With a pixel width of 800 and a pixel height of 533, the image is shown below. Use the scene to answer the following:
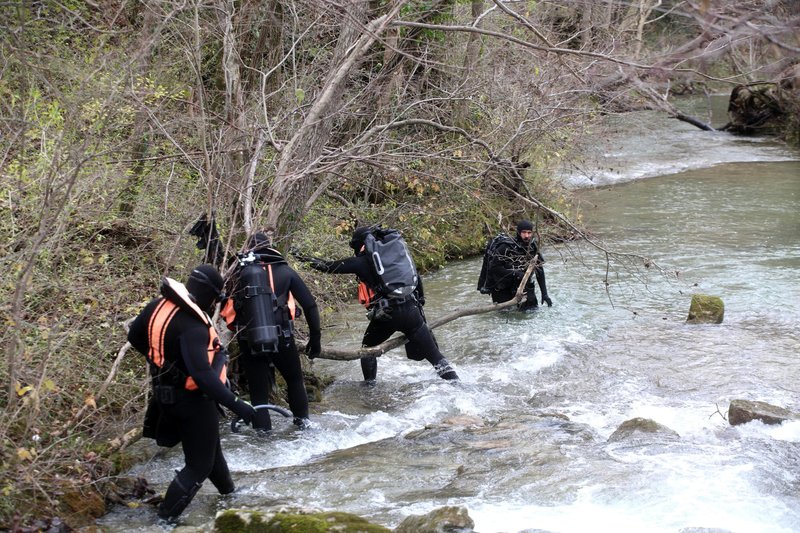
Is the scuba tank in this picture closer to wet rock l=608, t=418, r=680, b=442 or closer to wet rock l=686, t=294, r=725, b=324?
wet rock l=608, t=418, r=680, b=442

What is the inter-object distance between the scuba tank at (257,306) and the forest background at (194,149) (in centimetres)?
40

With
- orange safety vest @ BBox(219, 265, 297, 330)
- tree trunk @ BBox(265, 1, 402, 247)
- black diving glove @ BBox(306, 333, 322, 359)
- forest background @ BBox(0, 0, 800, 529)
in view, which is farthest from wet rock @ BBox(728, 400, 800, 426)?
tree trunk @ BBox(265, 1, 402, 247)

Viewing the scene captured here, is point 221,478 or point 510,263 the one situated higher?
point 510,263

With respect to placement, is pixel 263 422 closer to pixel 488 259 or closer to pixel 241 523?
pixel 241 523

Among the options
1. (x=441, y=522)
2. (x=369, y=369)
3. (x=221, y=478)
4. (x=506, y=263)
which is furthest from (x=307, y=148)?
(x=441, y=522)

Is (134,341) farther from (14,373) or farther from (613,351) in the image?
(613,351)

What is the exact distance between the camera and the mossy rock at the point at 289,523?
16.7 feet

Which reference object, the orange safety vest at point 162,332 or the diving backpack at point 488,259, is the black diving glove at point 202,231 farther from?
the diving backpack at point 488,259

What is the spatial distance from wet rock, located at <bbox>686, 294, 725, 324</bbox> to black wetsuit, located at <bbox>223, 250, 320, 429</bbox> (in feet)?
20.8

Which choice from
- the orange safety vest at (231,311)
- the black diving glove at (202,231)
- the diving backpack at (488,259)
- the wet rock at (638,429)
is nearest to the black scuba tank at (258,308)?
the orange safety vest at (231,311)

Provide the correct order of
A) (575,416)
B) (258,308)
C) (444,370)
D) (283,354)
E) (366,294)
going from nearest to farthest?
(258,308) → (283,354) → (575,416) → (366,294) → (444,370)

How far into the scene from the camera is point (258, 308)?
23.9 ft

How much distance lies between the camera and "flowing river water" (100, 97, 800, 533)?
6.25m

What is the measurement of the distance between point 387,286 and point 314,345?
124 centimetres
